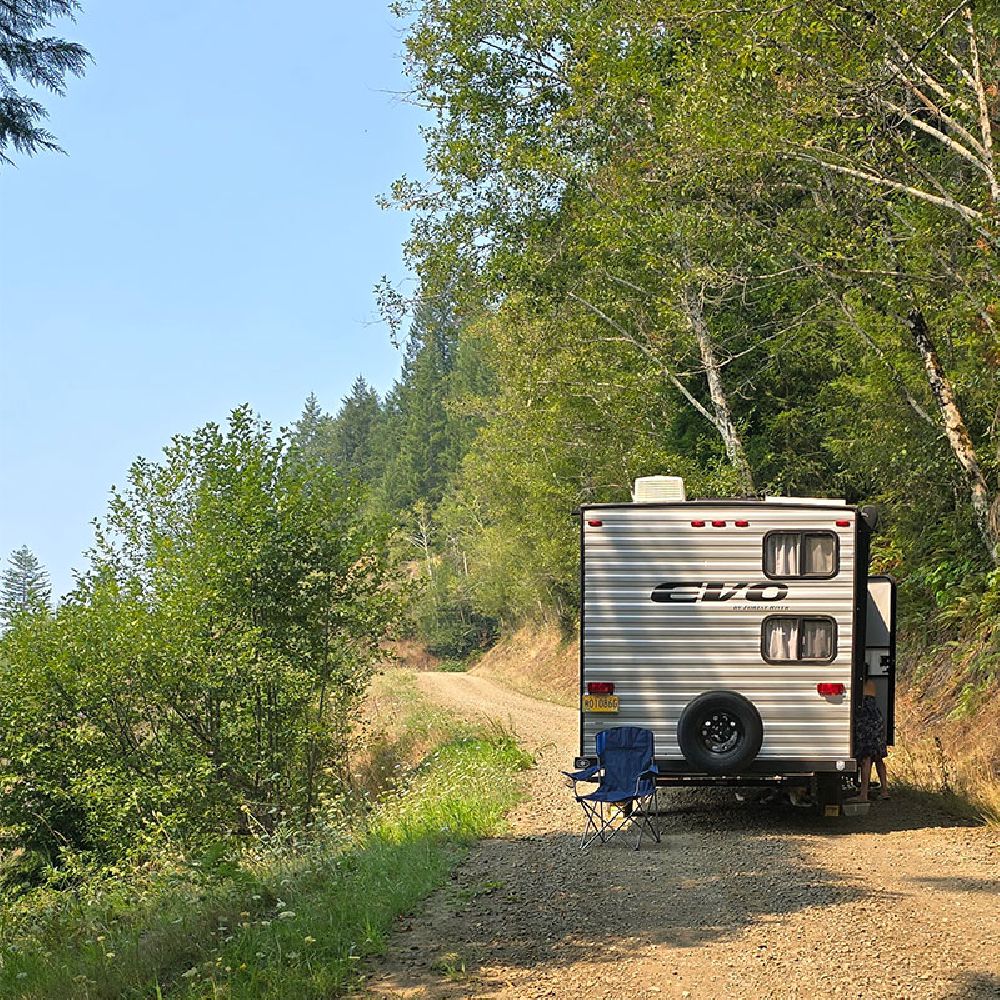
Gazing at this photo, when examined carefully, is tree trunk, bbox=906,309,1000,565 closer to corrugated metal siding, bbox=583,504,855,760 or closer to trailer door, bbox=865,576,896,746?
trailer door, bbox=865,576,896,746

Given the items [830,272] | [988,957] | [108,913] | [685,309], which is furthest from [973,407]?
[108,913]

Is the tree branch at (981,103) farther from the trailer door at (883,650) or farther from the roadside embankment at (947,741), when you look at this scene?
the roadside embankment at (947,741)

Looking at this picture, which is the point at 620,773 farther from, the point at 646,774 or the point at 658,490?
the point at 658,490

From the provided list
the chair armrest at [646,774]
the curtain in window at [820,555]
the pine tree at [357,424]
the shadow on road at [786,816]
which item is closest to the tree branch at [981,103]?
the curtain in window at [820,555]

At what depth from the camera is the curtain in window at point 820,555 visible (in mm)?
12344

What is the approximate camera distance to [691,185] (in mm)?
19000

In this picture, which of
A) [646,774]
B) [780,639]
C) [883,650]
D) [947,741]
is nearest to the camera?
[646,774]

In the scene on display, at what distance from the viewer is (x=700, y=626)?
41.0 ft

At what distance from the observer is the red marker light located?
40.4ft

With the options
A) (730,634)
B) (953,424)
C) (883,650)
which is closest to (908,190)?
(953,424)

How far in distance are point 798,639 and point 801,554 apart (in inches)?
32.9

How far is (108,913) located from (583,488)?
23804 millimetres

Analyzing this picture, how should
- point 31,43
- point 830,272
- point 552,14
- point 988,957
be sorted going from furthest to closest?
point 552,14 < point 830,272 < point 31,43 < point 988,957

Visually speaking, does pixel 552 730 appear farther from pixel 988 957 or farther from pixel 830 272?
pixel 988 957
